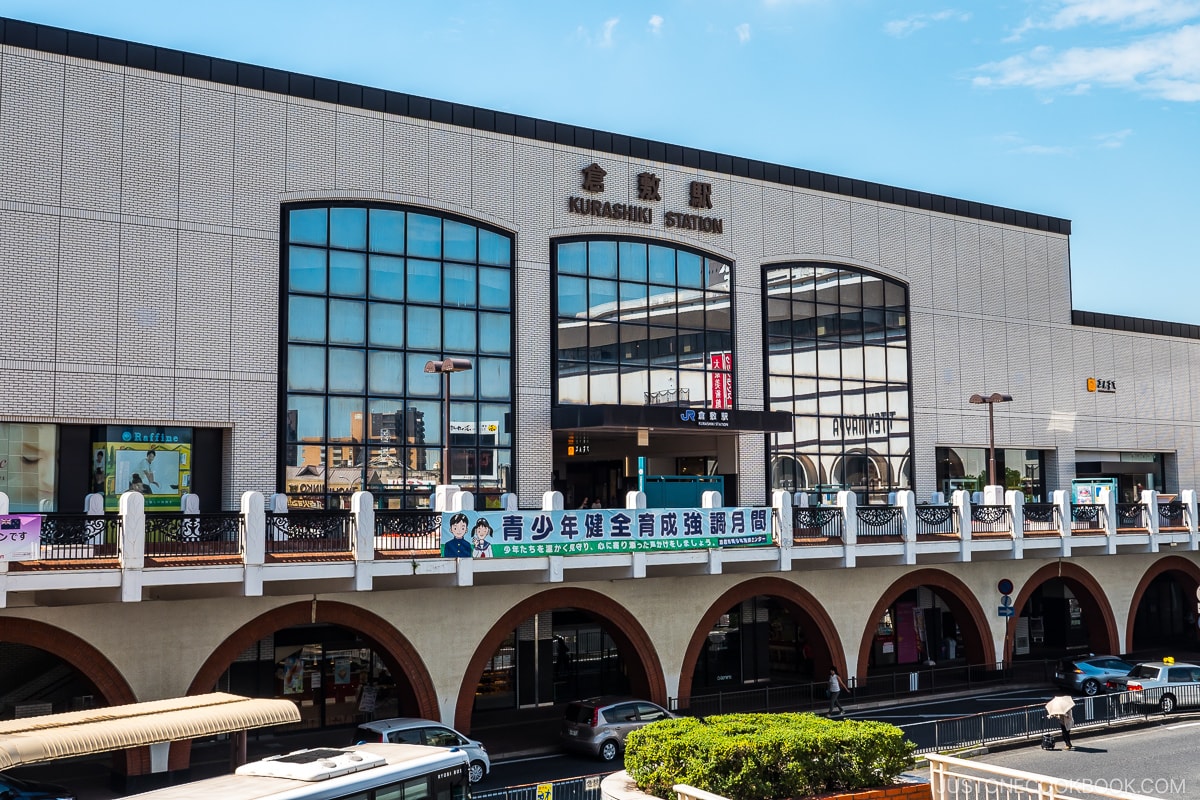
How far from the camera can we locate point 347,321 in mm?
29875

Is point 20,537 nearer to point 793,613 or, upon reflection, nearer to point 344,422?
point 344,422

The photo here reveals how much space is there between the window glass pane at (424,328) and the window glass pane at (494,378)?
145cm

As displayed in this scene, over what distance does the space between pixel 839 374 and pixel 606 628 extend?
13101 mm

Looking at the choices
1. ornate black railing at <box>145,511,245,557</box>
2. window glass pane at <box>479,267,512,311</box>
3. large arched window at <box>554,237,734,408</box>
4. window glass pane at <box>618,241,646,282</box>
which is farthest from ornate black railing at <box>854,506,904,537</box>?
ornate black railing at <box>145,511,245,557</box>

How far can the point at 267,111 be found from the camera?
28797mm

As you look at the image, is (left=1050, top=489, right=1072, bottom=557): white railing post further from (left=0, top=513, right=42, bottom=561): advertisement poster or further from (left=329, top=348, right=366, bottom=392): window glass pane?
(left=0, top=513, right=42, bottom=561): advertisement poster

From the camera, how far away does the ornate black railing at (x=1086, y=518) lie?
121 ft

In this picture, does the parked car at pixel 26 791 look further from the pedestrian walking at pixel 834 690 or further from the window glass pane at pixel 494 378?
the pedestrian walking at pixel 834 690

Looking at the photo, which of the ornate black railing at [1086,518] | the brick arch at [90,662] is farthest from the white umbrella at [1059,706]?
the brick arch at [90,662]

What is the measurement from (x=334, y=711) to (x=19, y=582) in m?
12.1

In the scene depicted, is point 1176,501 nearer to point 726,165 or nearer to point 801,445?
point 801,445

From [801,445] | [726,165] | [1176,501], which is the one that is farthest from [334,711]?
[1176,501]

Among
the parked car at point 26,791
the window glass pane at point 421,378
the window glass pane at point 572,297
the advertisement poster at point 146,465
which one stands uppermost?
the window glass pane at point 572,297

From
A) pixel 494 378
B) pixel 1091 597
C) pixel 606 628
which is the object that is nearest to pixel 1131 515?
pixel 1091 597
